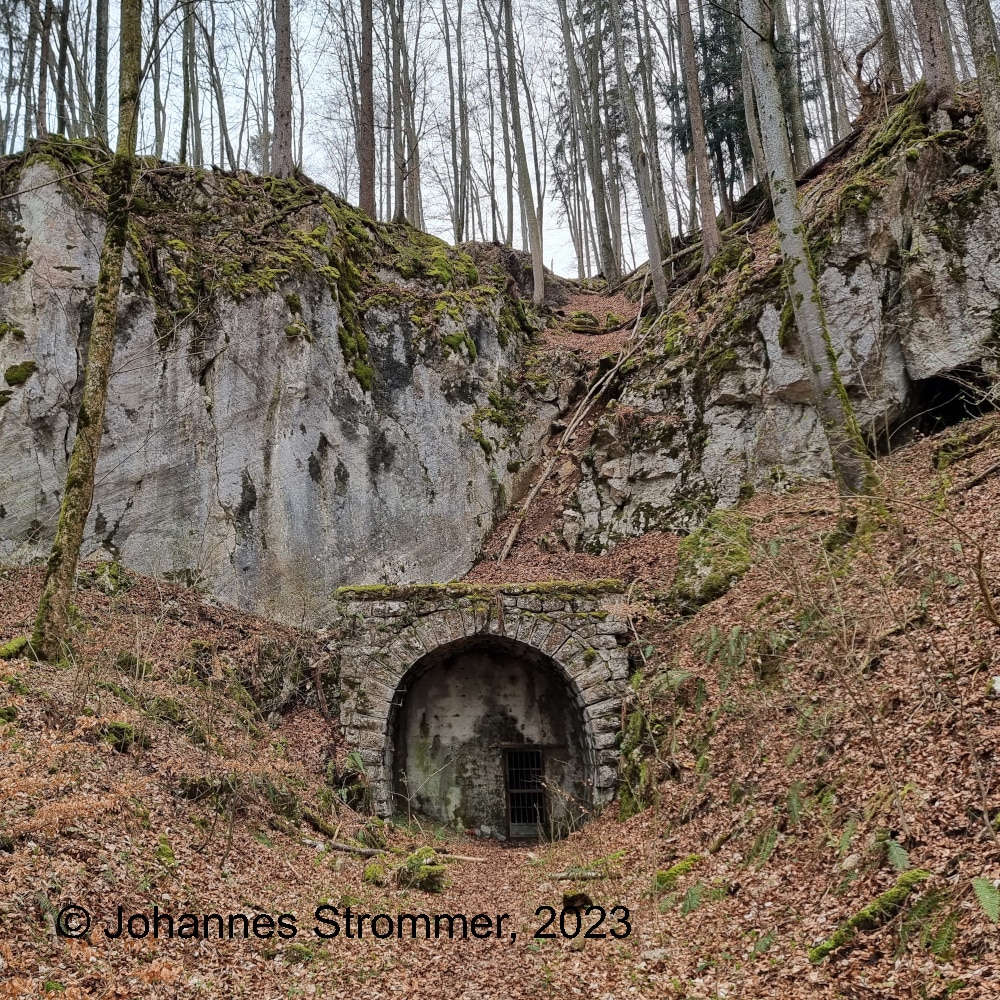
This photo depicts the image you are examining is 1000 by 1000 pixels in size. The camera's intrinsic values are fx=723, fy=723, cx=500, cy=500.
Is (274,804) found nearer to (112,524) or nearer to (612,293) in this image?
(112,524)

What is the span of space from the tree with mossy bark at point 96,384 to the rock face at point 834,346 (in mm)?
7799

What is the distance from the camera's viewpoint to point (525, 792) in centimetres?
1048

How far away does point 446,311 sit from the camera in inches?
589

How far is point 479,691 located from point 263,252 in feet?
28.9

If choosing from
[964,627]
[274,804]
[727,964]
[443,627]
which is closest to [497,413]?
[443,627]

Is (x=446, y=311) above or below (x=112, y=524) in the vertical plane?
above

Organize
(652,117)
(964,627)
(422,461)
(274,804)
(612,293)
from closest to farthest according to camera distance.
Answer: (964,627)
(274,804)
(422,461)
(652,117)
(612,293)

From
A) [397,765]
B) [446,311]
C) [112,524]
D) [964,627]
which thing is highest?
Answer: [446,311]

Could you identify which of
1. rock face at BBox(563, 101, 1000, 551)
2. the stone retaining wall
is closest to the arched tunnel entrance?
the stone retaining wall

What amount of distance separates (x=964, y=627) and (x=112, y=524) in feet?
36.3

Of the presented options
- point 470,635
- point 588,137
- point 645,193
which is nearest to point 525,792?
point 470,635

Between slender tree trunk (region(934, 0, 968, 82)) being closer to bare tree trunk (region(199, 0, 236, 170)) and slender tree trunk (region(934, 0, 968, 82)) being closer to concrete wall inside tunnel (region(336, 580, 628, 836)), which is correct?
concrete wall inside tunnel (region(336, 580, 628, 836))

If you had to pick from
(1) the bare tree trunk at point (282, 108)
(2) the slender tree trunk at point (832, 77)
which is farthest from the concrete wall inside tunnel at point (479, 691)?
(2) the slender tree trunk at point (832, 77)

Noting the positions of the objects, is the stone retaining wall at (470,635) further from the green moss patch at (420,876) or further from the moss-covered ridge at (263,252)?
the moss-covered ridge at (263,252)
